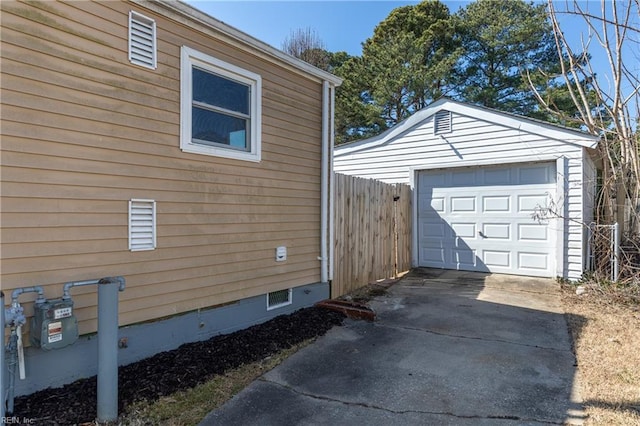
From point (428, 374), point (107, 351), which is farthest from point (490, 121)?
point (107, 351)

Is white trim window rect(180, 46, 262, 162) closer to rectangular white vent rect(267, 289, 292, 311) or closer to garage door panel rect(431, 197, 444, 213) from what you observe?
rectangular white vent rect(267, 289, 292, 311)

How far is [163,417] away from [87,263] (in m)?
1.40

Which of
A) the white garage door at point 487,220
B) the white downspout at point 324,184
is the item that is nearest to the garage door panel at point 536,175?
the white garage door at point 487,220

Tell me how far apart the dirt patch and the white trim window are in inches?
159

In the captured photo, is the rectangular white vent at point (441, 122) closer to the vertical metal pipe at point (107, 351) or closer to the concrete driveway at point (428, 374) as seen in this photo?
the concrete driveway at point (428, 374)

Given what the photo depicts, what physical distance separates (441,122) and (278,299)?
18.7 ft

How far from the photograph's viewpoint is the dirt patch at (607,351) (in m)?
2.72

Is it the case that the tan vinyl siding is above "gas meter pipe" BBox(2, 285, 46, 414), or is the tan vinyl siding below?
above

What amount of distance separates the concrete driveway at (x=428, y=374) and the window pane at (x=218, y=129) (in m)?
2.52

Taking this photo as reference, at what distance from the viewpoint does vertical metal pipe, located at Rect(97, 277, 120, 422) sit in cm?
253

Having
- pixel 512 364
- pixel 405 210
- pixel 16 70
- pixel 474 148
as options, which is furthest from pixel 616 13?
pixel 16 70

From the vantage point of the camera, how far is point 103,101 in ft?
10.4

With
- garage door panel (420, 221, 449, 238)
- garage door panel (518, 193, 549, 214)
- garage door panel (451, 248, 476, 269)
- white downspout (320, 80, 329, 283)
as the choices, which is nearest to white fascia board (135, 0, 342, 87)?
white downspout (320, 80, 329, 283)

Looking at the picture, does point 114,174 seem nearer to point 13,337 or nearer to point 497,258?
point 13,337
